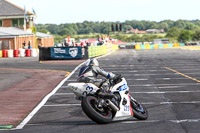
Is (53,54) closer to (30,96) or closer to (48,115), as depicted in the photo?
(30,96)

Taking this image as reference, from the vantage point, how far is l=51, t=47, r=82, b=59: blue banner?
4162 cm

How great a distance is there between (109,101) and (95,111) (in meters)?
0.55

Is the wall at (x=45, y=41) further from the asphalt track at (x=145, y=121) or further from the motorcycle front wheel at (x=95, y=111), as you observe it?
the motorcycle front wheel at (x=95, y=111)

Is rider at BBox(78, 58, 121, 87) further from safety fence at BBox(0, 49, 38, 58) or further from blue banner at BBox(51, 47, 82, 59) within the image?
safety fence at BBox(0, 49, 38, 58)

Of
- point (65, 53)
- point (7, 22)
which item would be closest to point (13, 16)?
point (7, 22)

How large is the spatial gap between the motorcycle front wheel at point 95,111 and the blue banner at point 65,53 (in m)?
32.4

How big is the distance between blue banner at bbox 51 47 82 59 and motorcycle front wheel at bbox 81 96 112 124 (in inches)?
1275

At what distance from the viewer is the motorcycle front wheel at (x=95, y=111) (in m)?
8.97

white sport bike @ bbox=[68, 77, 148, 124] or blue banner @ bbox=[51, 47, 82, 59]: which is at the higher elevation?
blue banner @ bbox=[51, 47, 82, 59]

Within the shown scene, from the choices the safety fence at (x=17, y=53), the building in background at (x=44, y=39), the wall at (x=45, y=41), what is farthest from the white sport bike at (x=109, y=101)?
the wall at (x=45, y=41)

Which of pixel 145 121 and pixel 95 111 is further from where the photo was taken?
pixel 145 121

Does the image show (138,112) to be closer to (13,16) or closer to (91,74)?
(91,74)

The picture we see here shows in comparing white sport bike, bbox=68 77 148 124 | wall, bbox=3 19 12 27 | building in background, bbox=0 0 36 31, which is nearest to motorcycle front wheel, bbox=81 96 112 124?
white sport bike, bbox=68 77 148 124

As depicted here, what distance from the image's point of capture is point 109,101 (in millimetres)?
9469
